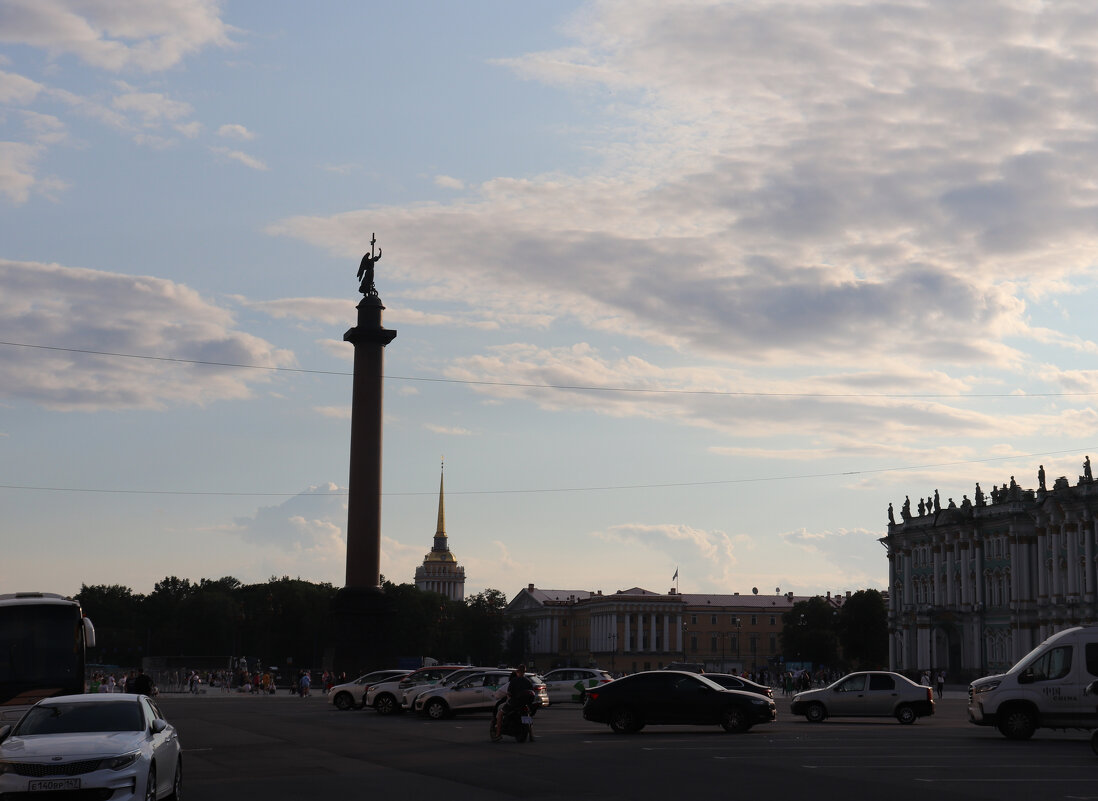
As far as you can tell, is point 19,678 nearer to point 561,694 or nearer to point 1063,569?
point 561,694

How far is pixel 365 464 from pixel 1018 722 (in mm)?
40587

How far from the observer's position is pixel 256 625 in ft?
530

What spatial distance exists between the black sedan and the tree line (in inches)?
4421

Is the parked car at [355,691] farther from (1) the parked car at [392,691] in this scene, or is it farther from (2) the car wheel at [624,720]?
(2) the car wheel at [624,720]

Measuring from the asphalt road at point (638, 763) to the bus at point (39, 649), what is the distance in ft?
10.0

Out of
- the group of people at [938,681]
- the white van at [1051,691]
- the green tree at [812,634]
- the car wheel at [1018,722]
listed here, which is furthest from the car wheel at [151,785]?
the green tree at [812,634]

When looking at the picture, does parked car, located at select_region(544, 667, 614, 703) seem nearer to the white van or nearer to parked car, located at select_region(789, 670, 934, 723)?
parked car, located at select_region(789, 670, 934, 723)

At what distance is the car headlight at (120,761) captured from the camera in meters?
15.8

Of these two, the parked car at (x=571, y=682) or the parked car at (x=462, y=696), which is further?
the parked car at (x=571, y=682)

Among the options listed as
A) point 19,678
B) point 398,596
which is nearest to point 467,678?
point 19,678

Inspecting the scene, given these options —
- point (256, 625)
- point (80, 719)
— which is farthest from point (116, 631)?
point (80, 719)

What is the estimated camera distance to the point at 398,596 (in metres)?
176

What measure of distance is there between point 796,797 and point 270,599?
146 m

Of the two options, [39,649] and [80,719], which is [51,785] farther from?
[39,649]
